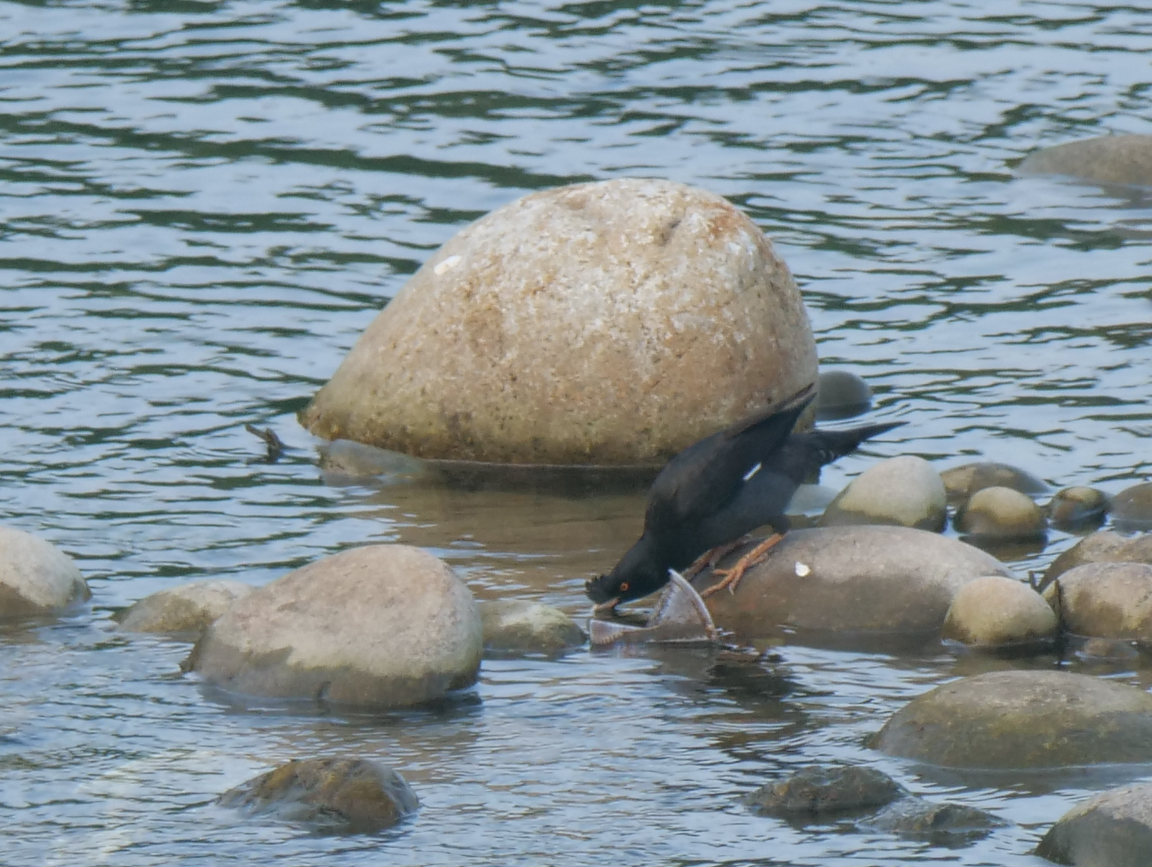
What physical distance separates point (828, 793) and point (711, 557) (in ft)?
7.69

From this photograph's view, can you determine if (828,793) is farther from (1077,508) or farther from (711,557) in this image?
(1077,508)

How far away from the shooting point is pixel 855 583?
723cm

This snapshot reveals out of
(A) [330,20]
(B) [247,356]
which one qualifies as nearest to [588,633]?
(B) [247,356]

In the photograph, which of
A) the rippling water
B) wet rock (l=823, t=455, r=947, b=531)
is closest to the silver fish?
the rippling water

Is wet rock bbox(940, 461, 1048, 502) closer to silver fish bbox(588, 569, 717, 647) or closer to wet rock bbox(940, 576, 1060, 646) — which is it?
wet rock bbox(940, 576, 1060, 646)

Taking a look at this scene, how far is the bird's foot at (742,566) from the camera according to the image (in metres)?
7.45

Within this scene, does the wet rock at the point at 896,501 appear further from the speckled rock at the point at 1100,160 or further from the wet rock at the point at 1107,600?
the speckled rock at the point at 1100,160

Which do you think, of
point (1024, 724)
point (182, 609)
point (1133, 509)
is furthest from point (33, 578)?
point (1133, 509)

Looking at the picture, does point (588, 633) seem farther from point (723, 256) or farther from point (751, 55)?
point (751, 55)

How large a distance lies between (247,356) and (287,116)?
178 inches

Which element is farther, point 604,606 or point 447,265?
point 447,265

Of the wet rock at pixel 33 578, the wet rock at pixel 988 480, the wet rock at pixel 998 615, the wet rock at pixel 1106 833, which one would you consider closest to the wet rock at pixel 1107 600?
the wet rock at pixel 998 615

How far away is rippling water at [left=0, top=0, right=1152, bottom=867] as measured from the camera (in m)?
5.65

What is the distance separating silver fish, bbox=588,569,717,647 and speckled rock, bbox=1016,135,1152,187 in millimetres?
7621
